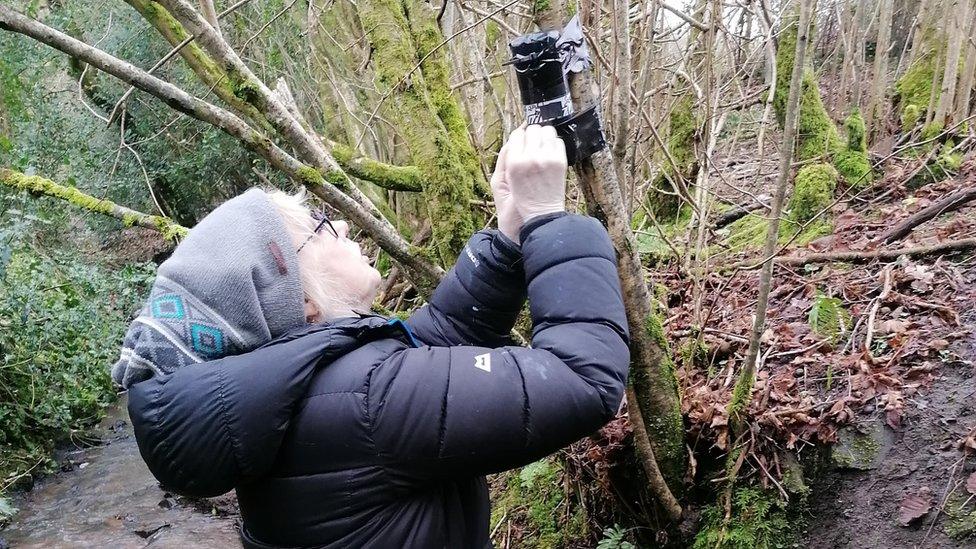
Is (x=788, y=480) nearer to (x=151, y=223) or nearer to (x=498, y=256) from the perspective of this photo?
(x=498, y=256)

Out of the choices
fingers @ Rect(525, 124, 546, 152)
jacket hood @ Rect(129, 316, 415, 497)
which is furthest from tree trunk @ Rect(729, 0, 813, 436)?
jacket hood @ Rect(129, 316, 415, 497)

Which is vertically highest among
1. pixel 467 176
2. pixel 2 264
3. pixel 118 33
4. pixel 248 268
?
pixel 118 33

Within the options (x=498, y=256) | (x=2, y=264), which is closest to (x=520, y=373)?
(x=498, y=256)

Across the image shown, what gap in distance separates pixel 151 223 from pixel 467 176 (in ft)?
5.88

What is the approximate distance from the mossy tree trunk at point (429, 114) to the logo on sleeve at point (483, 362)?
4.74ft

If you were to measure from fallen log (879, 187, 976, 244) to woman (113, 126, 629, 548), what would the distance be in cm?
265

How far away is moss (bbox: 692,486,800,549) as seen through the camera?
2176 millimetres

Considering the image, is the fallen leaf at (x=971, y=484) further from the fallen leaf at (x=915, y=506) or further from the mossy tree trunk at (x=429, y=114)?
the mossy tree trunk at (x=429, y=114)

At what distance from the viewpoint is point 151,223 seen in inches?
133

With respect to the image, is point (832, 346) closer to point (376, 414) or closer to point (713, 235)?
point (713, 235)

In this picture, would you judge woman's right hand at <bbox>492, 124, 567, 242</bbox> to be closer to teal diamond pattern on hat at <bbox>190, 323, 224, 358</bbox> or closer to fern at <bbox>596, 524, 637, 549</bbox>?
teal diamond pattern on hat at <bbox>190, 323, 224, 358</bbox>

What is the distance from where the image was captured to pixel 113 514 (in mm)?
5840

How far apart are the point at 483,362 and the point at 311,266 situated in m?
0.50

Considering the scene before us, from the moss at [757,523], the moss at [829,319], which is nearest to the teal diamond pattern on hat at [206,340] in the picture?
the moss at [757,523]
